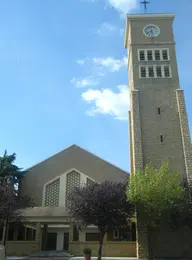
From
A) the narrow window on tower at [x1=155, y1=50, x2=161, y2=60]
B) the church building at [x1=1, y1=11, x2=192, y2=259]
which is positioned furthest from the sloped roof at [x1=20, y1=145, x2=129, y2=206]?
the narrow window on tower at [x1=155, y1=50, x2=161, y2=60]

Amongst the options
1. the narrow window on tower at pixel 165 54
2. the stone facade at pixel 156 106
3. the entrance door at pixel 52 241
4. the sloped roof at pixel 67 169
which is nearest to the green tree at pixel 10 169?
the sloped roof at pixel 67 169

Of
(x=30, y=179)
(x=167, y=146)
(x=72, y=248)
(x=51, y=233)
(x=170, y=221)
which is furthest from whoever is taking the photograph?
(x=51, y=233)

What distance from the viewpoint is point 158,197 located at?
25.0 meters

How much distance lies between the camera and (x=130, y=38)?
1417 inches

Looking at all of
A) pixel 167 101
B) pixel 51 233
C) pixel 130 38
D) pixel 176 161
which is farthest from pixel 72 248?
pixel 130 38

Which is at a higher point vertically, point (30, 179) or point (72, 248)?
point (30, 179)

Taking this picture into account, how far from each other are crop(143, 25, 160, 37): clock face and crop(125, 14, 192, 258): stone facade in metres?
0.37

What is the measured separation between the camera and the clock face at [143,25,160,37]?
1406 inches

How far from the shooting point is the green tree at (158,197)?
976 inches

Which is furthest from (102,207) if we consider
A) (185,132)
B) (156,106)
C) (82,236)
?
(156,106)

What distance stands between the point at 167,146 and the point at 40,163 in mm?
14654

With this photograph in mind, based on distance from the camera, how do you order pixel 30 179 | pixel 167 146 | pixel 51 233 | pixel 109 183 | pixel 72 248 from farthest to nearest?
1. pixel 51 233
2. pixel 30 179
3. pixel 167 146
4. pixel 72 248
5. pixel 109 183

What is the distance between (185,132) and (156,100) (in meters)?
4.65

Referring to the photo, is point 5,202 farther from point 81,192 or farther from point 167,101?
point 167,101
